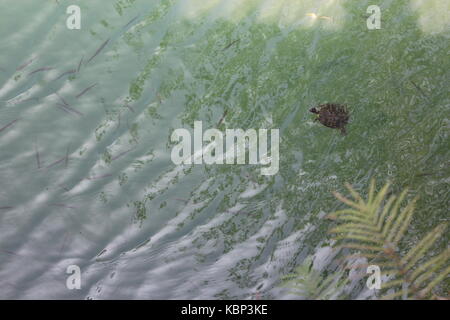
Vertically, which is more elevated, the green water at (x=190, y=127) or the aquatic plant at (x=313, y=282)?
the green water at (x=190, y=127)

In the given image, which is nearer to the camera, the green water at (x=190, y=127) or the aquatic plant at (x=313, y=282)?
the aquatic plant at (x=313, y=282)

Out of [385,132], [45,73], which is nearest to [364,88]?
[385,132]

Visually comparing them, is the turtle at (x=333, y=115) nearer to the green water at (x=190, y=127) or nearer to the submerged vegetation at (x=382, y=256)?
the green water at (x=190, y=127)

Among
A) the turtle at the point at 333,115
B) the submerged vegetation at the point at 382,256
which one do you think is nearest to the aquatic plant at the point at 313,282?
the submerged vegetation at the point at 382,256

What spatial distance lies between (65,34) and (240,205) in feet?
3.33

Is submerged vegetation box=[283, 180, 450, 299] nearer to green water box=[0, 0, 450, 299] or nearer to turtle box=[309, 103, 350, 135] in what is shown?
green water box=[0, 0, 450, 299]

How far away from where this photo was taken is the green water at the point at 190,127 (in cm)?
185

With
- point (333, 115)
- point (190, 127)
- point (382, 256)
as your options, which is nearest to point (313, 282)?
point (382, 256)

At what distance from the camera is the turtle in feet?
6.25

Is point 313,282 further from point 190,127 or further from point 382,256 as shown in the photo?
point 190,127

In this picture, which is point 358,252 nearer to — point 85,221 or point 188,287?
point 188,287

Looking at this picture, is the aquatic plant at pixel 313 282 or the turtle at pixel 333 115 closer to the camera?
the aquatic plant at pixel 313 282

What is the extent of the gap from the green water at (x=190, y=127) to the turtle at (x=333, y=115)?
25 millimetres

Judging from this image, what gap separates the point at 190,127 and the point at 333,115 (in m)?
0.59
